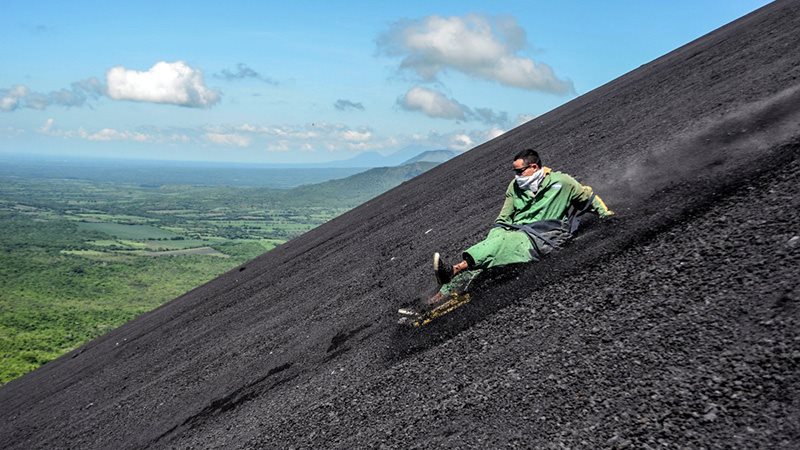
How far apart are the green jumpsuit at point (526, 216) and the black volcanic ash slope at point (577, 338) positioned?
0.25m

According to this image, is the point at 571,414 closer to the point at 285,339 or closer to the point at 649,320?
the point at 649,320

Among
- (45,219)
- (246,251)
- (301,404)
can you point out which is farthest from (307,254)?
(45,219)

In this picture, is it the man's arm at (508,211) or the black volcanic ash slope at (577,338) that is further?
the man's arm at (508,211)

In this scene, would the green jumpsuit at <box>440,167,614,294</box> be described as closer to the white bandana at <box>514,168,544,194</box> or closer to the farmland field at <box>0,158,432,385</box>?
the white bandana at <box>514,168,544,194</box>

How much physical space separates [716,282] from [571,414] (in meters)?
1.70

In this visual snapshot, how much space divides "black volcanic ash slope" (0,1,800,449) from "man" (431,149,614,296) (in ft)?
0.93

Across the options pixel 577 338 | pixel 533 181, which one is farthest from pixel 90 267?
pixel 577 338

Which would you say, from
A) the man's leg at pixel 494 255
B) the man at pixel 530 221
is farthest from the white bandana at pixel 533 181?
the man's leg at pixel 494 255

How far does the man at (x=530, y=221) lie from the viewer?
6395 millimetres

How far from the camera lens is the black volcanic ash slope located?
3570 millimetres

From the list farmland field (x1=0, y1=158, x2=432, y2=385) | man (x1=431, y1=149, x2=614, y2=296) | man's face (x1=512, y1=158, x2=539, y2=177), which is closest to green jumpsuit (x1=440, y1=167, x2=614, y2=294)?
man (x1=431, y1=149, x2=614, y2=296)

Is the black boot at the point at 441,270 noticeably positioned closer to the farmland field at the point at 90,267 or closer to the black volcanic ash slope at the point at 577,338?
the black volcanic ash slope at the point at 577,338

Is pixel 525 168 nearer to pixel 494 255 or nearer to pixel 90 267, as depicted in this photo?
pixel 494 255

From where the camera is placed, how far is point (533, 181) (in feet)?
21.7
